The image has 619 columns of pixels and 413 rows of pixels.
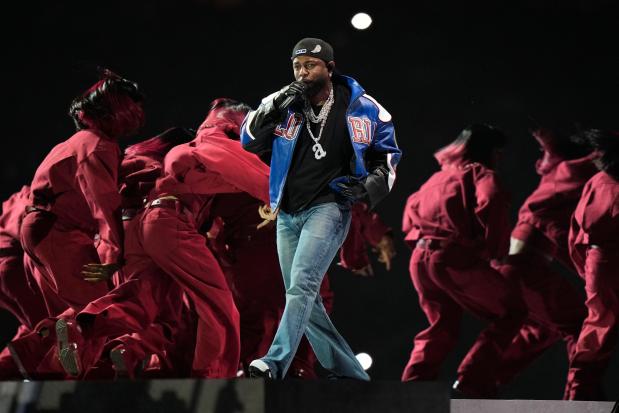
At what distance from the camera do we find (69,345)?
19.9ft

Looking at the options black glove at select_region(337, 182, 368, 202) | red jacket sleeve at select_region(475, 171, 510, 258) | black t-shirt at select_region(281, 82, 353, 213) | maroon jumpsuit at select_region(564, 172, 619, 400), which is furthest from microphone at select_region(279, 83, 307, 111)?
red jacket sleeve at select_region(475, 171, 510, 258)

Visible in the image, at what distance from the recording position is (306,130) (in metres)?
5.12

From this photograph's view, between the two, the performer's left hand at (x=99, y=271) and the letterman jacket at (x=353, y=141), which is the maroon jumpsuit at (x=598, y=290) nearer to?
the letterman jacket at (x=353, y=141)

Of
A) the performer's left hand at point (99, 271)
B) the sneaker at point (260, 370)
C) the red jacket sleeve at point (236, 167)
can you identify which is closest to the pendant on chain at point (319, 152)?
the sneaker at point (260, 370)

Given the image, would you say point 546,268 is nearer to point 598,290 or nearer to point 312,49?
point 598,290

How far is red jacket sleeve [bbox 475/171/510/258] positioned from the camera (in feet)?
26.5

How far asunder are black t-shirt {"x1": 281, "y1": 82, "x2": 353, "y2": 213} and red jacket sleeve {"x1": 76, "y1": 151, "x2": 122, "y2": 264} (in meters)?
1.83

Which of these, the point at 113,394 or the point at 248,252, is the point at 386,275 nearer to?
the point at 248,252

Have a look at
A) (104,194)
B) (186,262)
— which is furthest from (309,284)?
(104,194)

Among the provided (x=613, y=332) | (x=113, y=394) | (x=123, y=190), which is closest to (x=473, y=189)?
(x=613, y=332)

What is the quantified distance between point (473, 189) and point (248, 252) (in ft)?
5.64

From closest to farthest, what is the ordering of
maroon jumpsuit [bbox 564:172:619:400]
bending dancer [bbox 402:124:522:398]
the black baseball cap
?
the black baseball cap, maroon jumpsuit [bbox 564:172:619:400], bending dancer [bbox 402:124:522:398]

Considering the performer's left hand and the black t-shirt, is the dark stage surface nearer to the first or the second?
the performer's left hand

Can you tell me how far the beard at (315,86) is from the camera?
5.12m
